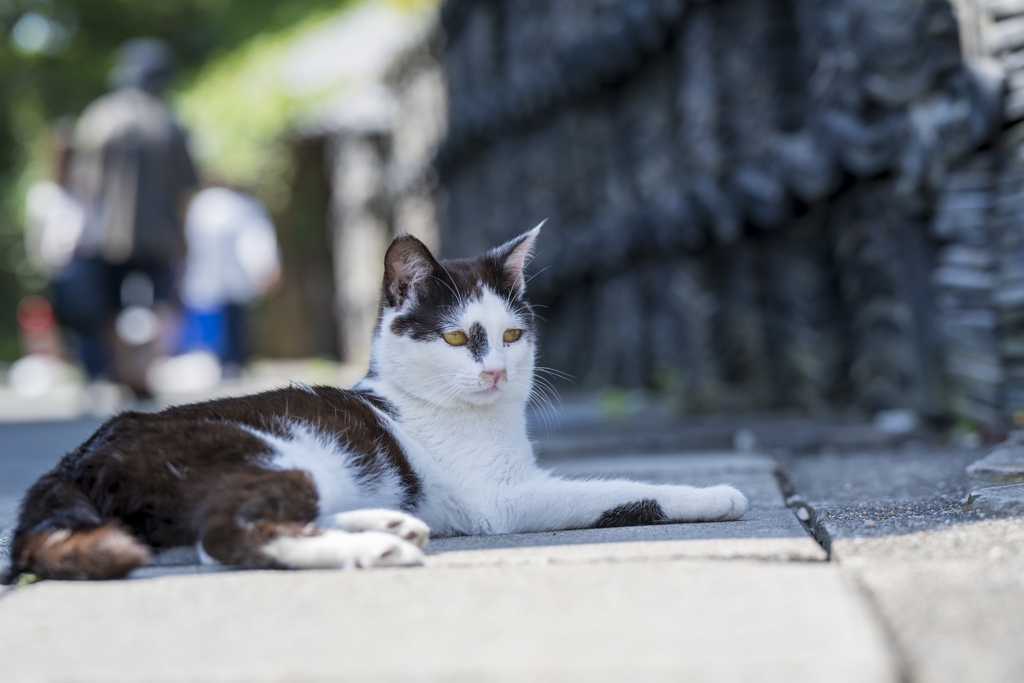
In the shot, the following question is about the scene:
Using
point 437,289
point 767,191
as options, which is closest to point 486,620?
point 437,289

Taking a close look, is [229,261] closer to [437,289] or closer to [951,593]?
[437,289]

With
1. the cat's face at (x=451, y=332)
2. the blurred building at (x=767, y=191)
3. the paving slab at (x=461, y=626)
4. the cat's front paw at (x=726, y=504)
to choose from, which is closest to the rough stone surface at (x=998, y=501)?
the cat's front paw at (x=726, y=504)

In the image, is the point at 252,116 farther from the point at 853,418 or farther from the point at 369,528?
the point at 369,528

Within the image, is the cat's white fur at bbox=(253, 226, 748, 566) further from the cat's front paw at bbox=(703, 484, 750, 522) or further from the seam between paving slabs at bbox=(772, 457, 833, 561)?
the seam between paving slabs at bbox=(772, 457, 833, 561)

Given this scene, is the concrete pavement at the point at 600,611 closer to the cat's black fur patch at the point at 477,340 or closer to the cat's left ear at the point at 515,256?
the cat's black fur patch at the point at 477,340

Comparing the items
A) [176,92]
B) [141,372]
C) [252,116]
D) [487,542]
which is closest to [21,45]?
[176,92]

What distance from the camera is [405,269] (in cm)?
287

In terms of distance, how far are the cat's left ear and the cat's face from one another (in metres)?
0.01

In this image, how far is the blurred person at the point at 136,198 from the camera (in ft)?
24.2

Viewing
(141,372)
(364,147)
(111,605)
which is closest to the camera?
(111,605)

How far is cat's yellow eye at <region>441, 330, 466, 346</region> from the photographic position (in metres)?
2.76

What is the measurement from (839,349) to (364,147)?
9.20m

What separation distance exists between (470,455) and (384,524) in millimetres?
580

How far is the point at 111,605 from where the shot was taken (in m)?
1.76
